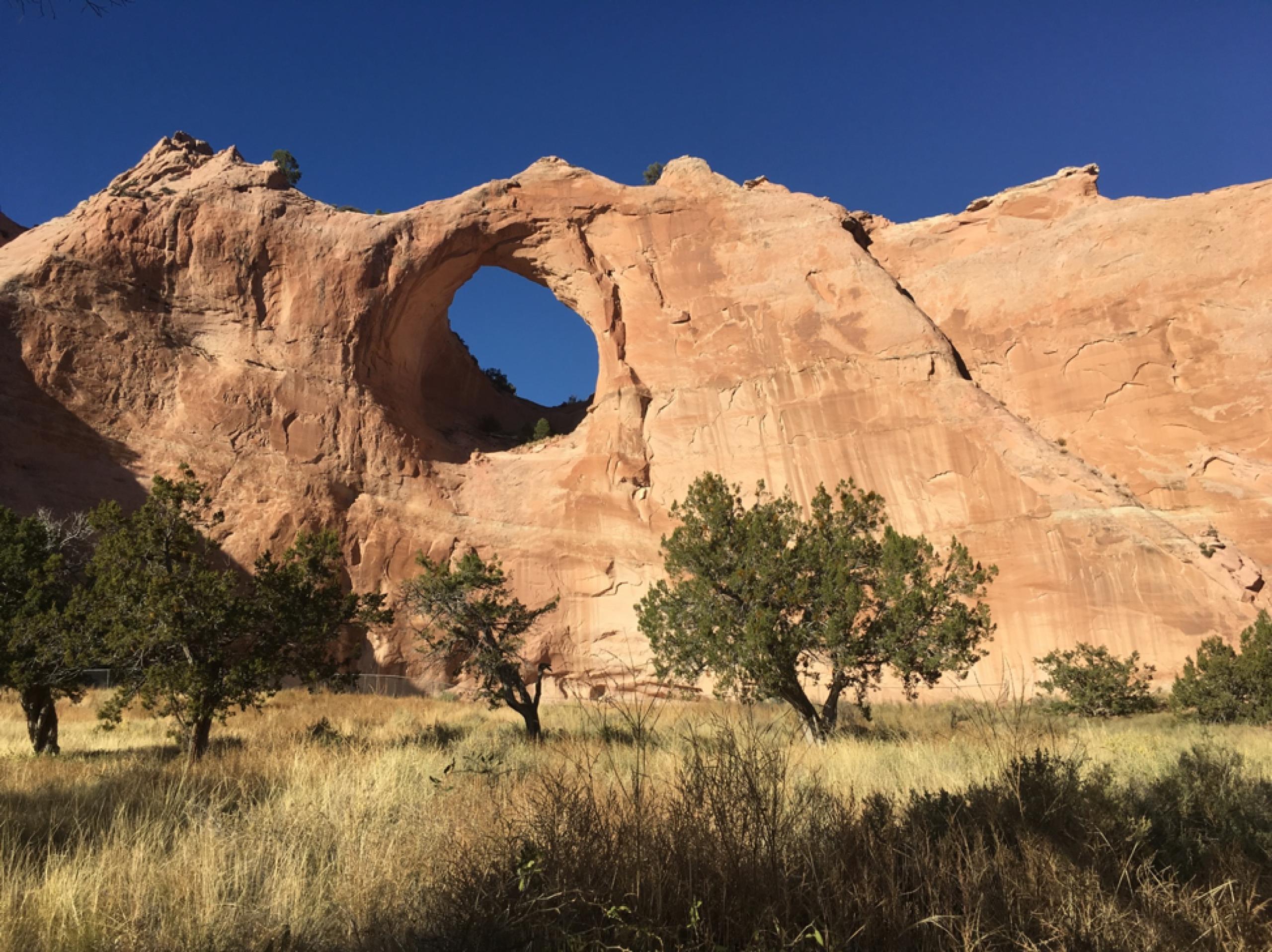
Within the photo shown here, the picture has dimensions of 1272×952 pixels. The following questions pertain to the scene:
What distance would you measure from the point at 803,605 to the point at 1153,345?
61.0 feet

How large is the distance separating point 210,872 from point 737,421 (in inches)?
896

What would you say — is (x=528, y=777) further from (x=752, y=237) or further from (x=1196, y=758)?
(x=752, y=237)

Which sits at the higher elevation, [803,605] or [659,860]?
[803,605]

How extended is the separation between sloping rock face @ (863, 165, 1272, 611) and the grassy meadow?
19.5m

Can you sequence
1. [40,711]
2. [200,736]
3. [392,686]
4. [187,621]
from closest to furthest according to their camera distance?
[200,736] < [187,621] < [40,711] < [392,686]

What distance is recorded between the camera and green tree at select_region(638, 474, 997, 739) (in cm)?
1183

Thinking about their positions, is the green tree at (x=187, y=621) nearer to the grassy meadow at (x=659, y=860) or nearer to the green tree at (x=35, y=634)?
the green tree at (x=35, y=634)

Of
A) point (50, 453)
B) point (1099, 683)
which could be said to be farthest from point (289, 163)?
point (1099, 683)

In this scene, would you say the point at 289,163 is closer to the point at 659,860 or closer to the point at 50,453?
the point at 50,453

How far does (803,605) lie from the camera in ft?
40.0

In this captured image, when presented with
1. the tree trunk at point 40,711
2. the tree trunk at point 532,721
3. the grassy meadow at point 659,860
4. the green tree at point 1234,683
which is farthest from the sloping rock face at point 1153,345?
the tree trunk at point 40,711

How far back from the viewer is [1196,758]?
20.1ft

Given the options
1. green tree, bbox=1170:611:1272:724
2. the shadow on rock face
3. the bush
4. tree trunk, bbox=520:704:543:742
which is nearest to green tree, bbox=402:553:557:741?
tree trunk, bbox=520:704:543:742

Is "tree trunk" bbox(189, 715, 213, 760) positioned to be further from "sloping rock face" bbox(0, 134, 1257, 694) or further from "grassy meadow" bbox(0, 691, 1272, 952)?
"sloping rock face" bbox(0, 134, 1257, 694)
